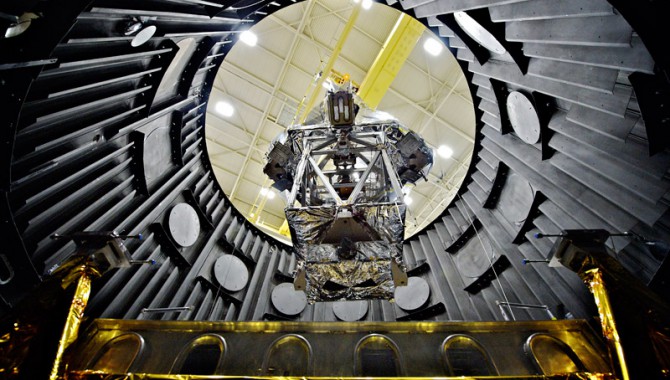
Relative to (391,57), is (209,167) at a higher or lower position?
lower

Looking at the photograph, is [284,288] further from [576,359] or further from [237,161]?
[237,161]

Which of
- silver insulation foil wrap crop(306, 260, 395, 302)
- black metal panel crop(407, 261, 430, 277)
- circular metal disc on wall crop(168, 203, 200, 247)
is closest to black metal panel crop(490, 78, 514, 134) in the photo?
black metal panel crop(407, 261, 430, 277)

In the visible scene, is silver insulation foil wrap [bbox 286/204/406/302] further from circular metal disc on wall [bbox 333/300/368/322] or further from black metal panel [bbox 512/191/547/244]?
black metal panel [bbox 512/191/547/244]

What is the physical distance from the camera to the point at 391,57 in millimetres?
13562

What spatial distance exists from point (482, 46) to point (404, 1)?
2.31m

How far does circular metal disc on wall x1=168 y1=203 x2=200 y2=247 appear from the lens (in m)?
7.93

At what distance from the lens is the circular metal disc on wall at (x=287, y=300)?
30.7 feet

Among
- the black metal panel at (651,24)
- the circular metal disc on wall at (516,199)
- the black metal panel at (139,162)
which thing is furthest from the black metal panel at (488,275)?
the black metal panel at (139,162)

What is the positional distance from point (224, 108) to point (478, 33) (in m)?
12.6

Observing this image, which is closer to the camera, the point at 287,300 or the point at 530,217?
the point at 530,217

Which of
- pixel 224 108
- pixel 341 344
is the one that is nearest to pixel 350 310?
pixel 341 344

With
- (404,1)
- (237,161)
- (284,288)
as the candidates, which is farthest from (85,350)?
(237,161)

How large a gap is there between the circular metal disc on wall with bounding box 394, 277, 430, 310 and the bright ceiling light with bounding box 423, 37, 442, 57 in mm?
9934

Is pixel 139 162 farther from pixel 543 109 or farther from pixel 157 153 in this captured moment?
pixel 543 109
